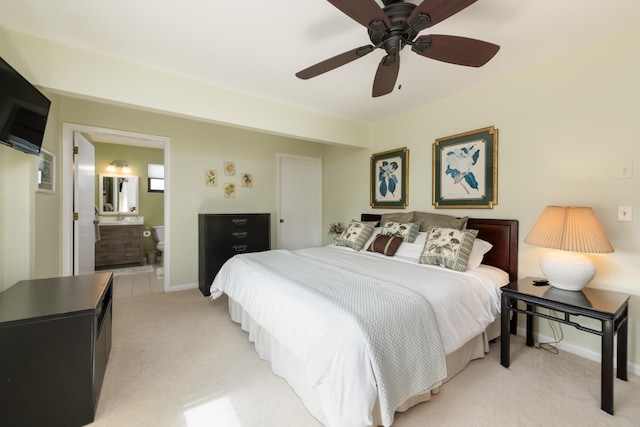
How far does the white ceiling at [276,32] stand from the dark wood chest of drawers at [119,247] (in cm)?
362

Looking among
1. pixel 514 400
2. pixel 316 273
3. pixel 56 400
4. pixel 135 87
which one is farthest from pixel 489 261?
pixel 135 87

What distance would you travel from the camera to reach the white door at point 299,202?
4.59 meters

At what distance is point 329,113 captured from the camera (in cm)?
351

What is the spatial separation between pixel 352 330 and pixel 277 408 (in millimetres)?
756

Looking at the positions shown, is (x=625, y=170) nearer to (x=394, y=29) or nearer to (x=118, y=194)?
(x=394, y=29)

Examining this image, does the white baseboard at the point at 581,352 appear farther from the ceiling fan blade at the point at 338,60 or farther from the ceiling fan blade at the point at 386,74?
the ceiling fan blade at the point at 338,60

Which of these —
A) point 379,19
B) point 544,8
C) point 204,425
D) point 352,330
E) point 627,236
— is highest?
point 544,8

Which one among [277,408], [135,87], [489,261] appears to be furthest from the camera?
[489,261]

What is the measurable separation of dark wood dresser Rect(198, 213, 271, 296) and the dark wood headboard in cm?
269

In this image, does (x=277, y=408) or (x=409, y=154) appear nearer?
(x=277, y=408)

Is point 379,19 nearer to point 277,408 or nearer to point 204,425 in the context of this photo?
point 277,408

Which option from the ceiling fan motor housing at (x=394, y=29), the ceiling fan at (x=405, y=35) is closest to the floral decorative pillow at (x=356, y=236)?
the ceiling fan at (x=405, y=35)

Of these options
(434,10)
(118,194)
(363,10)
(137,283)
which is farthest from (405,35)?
(118,194)

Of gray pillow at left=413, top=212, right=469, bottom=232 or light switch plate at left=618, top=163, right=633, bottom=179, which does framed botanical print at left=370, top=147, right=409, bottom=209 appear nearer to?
gray pillow at left=413, top=212, right=469, bottom=232
